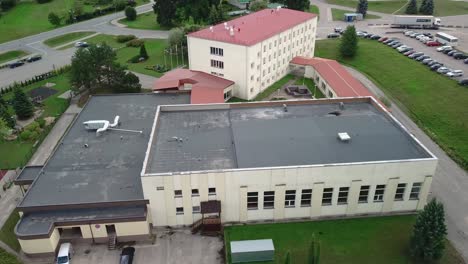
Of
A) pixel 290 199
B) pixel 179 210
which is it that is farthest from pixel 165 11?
pixel 290 199

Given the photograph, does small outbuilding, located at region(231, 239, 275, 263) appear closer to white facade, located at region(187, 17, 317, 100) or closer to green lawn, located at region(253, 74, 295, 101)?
white facade, located at region(187, 17, 317, 100)

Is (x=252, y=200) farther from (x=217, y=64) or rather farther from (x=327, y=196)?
(x=217, y=64)

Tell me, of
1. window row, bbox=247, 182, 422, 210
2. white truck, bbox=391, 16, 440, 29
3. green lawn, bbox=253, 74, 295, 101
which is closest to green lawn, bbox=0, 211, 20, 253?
window row, bbox=247, 182, 422, 210

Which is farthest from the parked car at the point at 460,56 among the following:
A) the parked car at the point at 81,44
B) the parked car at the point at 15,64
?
the parked car at the point at 15,64

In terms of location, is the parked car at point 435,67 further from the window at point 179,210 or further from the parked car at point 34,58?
the parked car at point 34,58

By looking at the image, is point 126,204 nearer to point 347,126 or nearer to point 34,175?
point 34,175
